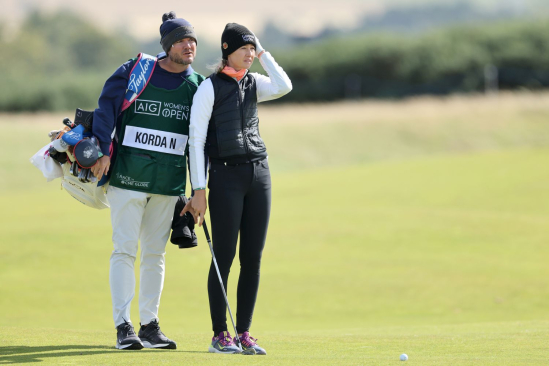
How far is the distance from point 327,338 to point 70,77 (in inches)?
1892

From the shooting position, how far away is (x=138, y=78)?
513 centimetres

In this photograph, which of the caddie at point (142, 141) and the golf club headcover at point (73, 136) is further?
the caddie at point (142, 141)

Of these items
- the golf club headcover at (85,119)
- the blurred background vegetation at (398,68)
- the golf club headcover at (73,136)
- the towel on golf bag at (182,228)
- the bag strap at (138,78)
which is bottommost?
the towel on golf bag at (182,228)

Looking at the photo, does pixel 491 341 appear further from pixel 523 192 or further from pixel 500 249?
pixel 523 192

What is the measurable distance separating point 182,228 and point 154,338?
2.47ft

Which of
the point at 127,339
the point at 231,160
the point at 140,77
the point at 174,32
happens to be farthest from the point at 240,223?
the point at 174,32

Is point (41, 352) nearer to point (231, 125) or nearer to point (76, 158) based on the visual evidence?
point (76, 158)

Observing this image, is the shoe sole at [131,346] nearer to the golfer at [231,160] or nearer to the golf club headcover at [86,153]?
the golfer at [231,160]

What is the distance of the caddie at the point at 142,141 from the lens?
5.07 m

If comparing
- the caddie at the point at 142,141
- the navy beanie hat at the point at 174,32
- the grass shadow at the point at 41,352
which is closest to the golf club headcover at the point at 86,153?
the caddie at the point at 142,141

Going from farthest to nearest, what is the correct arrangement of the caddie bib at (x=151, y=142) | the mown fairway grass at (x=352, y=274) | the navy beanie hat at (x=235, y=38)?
1. the mown fairway grass at (x=352, y=274)
2. the caddie bib at (x=151, y=142)
3. the navy beanie hat at (x=235, y=38)

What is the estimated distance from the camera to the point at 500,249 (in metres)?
12.1

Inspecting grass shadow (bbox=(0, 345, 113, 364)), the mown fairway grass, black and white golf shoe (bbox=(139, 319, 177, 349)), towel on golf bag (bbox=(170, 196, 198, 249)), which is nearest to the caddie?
black and white golf shoe (bbox=(139, 319, 177, 349))

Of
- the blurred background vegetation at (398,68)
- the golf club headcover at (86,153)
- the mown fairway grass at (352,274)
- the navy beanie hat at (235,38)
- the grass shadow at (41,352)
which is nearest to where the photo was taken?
the grass shadow at (41,352)
